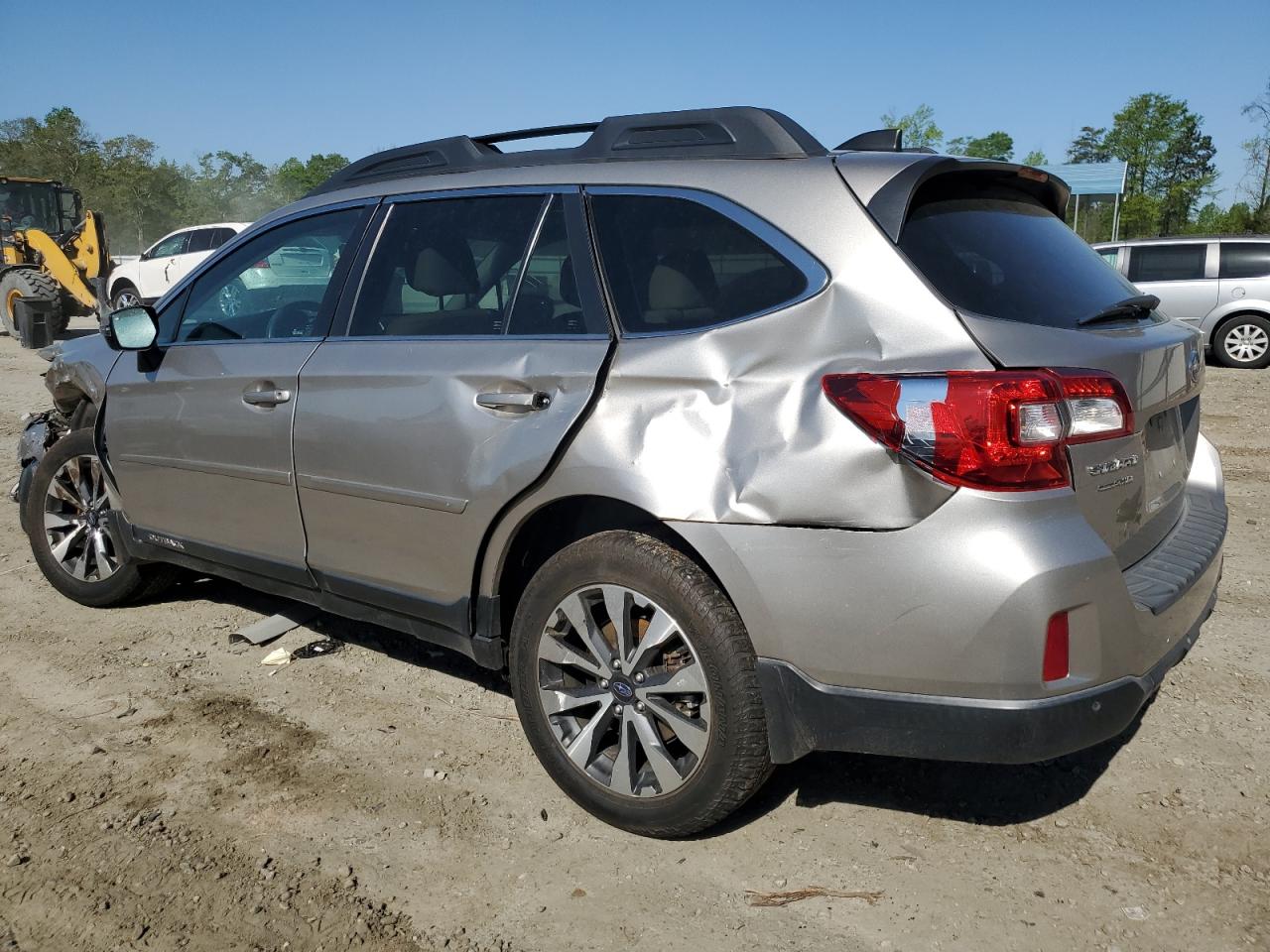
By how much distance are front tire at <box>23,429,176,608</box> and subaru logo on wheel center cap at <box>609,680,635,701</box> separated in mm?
2826

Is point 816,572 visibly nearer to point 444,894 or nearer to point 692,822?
point 692,822

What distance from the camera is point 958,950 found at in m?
2.45

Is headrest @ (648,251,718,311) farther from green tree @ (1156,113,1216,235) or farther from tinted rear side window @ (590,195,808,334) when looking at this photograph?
green tree @ (1156,113,1216,235)

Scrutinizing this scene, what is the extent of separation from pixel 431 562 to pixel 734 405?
3.92 ft

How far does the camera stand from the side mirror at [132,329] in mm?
4152

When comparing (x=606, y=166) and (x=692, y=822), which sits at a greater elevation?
(x=606, y=166)

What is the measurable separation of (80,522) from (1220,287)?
13.9 metres

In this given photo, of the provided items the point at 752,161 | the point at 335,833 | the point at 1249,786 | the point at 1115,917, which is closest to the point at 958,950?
the point at 1115,917

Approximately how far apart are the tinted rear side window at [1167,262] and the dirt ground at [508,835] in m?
11.8

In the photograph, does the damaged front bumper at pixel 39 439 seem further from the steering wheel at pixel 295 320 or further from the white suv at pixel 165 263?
the white suv at pixel 165 263

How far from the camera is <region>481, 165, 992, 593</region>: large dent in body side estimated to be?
2379 mm

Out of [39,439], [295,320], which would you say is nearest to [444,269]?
[295,320]

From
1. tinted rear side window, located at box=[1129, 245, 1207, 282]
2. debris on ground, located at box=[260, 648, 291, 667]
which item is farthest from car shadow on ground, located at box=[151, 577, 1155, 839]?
tinted rear side window, located at box=[1129, 245, 1207, 282]

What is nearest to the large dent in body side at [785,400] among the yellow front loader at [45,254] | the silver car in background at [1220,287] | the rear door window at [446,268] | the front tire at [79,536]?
the rear door window at [446,268]
